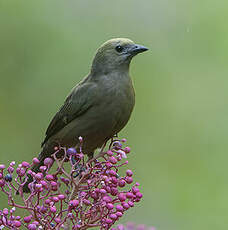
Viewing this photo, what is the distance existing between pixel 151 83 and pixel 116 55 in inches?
127

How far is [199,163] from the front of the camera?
7492 millimetres

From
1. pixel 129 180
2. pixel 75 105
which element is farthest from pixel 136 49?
pixel 129 180

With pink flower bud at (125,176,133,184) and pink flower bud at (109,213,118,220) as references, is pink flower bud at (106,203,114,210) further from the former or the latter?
pink flower bud at (125,176,133,184)

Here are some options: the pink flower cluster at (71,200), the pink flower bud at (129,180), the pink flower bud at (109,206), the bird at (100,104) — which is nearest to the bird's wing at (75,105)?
the bird at (100,104)

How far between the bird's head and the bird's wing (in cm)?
24

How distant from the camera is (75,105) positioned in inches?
199

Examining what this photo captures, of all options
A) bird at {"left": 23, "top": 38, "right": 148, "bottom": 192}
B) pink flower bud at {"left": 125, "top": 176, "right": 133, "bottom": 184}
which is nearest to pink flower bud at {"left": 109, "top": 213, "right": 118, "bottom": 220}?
pink flower bud at {"left": 125, "top": 176, "right": 133, "bottom": 184}

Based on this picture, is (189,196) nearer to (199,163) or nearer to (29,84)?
(199,163)

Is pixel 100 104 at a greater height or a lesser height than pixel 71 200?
greater

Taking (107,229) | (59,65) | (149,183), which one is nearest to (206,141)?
(149,183)

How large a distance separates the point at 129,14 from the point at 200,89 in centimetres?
183

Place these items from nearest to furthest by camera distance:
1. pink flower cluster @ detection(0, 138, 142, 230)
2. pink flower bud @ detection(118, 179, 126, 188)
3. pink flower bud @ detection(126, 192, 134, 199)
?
pink flower cluster @ detection(0, 138, 142, 230), pink flower bud @ detection(126, 192, 134, 199), pink flower bud @ detection(118, 179, 126, 188)

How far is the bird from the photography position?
4.80 metres

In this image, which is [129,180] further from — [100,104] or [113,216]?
[100,104]
